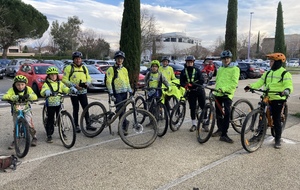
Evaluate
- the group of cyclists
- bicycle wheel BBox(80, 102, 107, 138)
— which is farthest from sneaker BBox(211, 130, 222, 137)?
bicycle wheel BBox(80, 102, 107, 138)

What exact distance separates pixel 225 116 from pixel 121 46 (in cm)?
1001

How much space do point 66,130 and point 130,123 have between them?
1.26 m

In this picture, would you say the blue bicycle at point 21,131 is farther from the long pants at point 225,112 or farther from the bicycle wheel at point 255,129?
the bicycle wheel at point 255,129

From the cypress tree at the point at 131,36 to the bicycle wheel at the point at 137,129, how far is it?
8.81m

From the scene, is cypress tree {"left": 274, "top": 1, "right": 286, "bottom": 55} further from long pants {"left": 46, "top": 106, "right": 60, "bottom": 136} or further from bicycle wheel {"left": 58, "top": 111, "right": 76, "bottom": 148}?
bicycle wheel {"left": 58, "top": 111, "right": 76, "bottom": 148}

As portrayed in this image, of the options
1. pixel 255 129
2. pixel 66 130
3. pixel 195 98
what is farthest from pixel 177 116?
pixel 66 130

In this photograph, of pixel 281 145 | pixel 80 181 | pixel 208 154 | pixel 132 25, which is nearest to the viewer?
pixel 80 181

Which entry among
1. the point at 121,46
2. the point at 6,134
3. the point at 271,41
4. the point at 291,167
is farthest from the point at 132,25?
the point at 271,41

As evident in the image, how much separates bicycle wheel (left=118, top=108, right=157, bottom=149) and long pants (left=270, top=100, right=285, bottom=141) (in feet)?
7.61

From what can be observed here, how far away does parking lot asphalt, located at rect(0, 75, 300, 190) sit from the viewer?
378 cm

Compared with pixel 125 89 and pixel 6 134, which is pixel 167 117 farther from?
pixel 6 134

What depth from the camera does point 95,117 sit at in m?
5.89

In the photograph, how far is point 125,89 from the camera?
5.85 meters

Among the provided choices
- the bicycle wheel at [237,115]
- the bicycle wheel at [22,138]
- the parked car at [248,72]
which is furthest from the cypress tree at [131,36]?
the parked car at [248,72]
